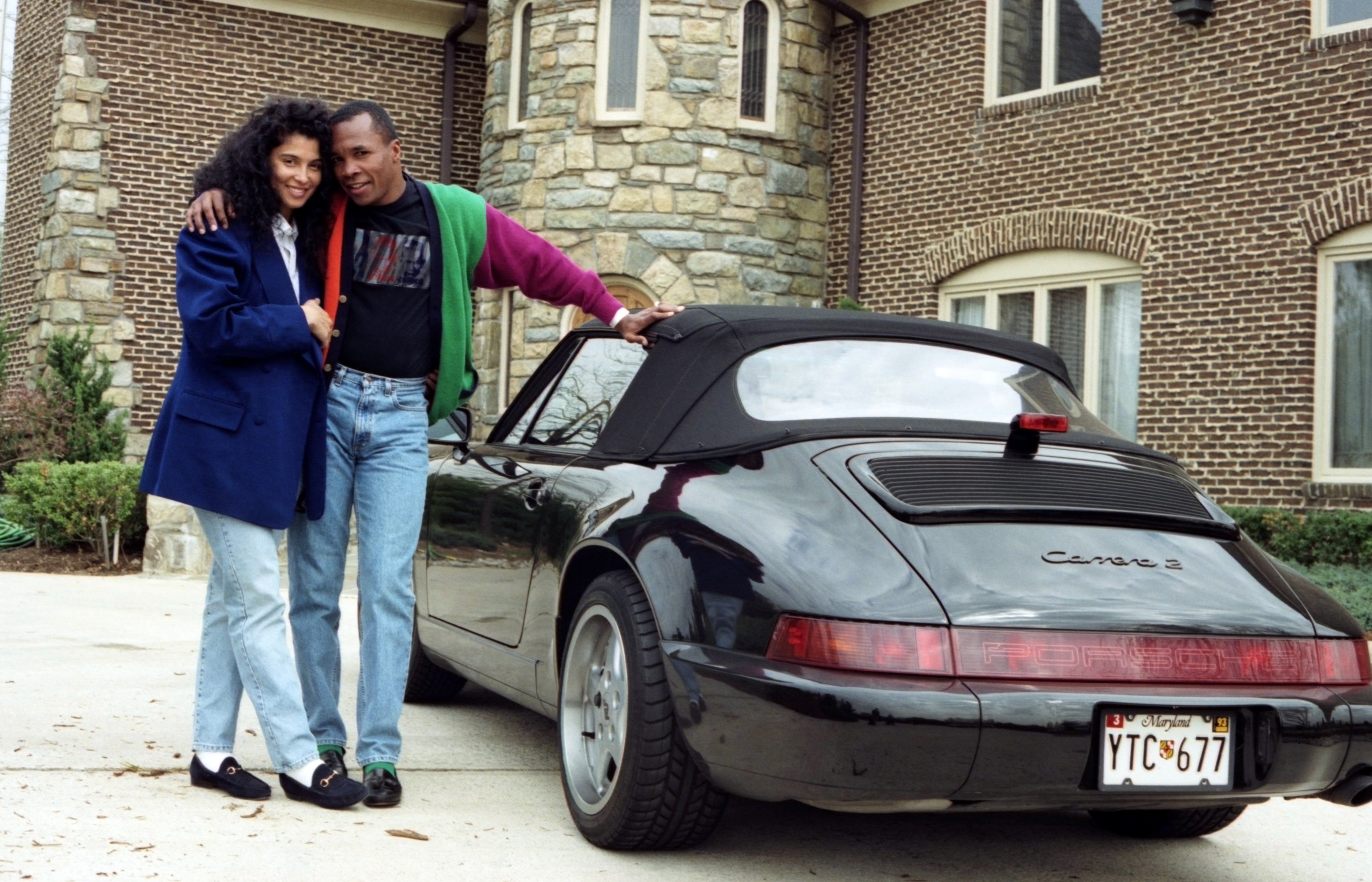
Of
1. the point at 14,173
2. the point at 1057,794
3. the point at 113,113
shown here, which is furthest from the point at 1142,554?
the point at 14,173

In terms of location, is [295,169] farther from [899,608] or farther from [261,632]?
[899,608]

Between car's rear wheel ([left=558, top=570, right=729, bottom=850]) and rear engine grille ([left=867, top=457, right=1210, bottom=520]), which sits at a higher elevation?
rear engine grille ([left=867, top=457, right=1210, bottom=520])

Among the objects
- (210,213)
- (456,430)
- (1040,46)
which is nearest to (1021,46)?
(1040,46)

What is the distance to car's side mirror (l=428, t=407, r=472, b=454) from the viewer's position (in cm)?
523

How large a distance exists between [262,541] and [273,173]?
102 cm

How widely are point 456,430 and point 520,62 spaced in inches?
453

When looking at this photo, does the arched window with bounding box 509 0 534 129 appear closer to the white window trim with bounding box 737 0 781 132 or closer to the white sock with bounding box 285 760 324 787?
the white window trim with bounding box 737 0 781 132

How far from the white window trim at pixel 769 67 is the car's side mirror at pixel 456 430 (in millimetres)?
10302

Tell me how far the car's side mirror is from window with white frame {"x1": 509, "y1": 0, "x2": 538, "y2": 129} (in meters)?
11.0

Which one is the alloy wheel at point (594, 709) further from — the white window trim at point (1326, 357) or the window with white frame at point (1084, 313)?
the window with white frame at point (1084, 313)

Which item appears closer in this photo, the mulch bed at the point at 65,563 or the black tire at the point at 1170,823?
the black tire at the point at 1170,823

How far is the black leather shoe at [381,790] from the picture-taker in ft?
14.1

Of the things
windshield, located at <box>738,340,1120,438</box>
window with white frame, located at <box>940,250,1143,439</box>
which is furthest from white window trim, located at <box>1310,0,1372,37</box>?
windshield, located at <box>738,340,1120,438</box>

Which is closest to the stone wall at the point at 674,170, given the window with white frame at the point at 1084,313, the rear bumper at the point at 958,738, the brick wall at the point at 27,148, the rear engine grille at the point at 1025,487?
the window with white frame at the point at 1084,313
